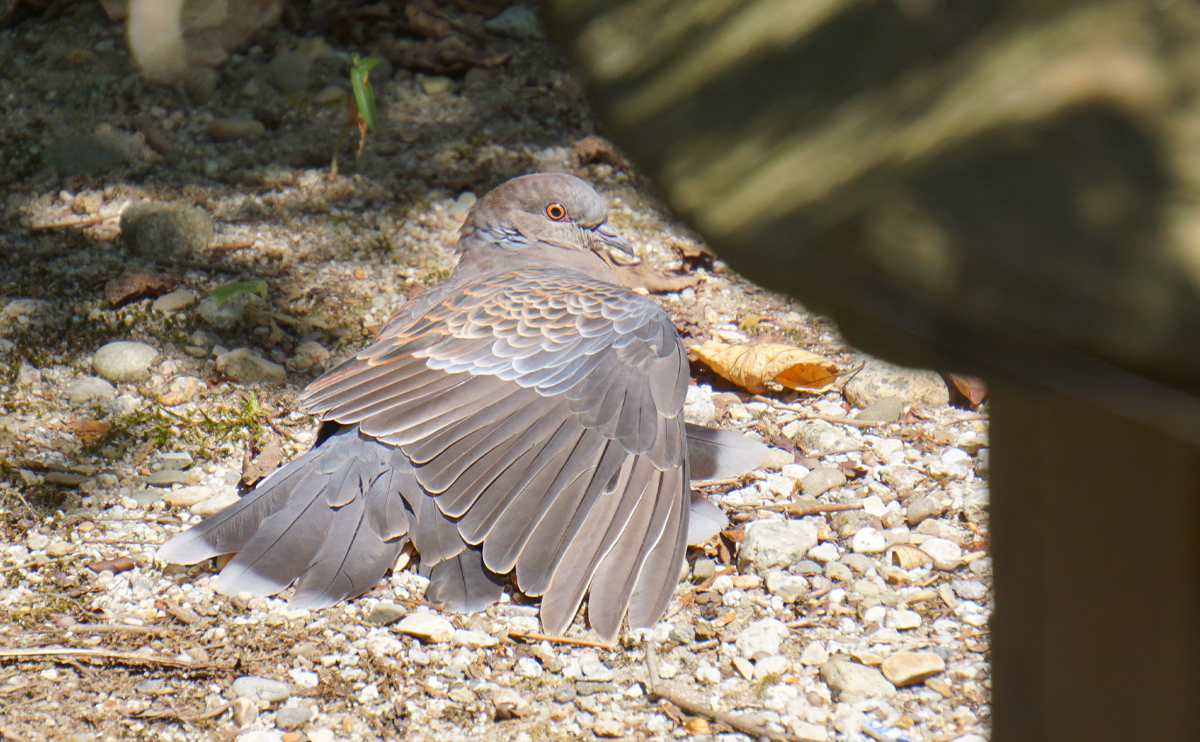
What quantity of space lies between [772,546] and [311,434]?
1534mm

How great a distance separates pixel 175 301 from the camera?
12.4ft

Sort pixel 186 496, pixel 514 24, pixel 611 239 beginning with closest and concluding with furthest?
pixel 186 496 → pixel 611 239 → pixel 514 24

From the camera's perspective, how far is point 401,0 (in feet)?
17.6

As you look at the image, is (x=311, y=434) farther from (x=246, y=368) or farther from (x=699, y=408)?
(x=699, y=408)

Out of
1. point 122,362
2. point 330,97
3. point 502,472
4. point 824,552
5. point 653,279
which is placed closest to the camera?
point 502,472

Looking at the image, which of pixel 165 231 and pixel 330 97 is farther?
pixel 330 97

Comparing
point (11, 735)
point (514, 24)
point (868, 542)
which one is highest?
point (514, 24)

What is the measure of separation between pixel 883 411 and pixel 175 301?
2.56 m

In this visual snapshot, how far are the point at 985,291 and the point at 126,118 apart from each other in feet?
16.6

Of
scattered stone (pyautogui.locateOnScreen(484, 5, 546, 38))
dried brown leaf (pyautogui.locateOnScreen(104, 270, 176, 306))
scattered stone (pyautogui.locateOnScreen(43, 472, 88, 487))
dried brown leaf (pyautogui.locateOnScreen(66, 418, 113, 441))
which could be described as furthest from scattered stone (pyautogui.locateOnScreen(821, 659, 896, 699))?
scattered stone (pyautogui.locateOnScreen(484, 5, 546, 38))

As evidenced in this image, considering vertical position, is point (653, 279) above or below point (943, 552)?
above

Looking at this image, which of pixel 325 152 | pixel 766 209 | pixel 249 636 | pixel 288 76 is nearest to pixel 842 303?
pixel 766 209

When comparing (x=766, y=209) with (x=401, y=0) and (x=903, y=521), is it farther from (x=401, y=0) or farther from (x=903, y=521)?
(x=401, y=0)

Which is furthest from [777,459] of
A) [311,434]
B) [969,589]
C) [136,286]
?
[136,286]
